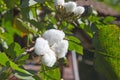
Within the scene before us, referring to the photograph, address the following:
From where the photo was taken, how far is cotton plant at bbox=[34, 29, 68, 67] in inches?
25.6

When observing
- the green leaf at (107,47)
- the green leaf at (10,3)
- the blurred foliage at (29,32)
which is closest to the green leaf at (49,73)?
the blurred foliage at (29,32)

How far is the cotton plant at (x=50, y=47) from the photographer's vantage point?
0.65m

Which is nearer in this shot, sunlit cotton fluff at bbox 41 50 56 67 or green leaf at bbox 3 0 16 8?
sunlit cotton fluff at bbox 41 50 56 67

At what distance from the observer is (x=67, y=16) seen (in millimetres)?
833

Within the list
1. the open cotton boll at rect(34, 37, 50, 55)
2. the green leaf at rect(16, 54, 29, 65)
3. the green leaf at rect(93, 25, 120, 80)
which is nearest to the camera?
the open cotton boll at rect(34, 37, 50, 55)

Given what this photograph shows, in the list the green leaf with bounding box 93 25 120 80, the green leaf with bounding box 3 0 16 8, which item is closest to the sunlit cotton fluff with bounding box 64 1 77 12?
the green leaf with bounding box 93 25 120 80

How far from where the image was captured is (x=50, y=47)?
26.2 inches

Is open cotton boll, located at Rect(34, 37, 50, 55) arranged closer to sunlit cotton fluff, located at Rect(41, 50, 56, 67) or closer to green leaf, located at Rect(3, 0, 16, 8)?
sunlit cotton fluff, located at Rect(41, 50, 56, 67)

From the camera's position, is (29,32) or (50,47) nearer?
(50,47)

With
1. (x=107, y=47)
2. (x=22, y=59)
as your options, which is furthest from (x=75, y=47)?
(x=22, y=59)

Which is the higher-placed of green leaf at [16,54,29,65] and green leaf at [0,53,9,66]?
green leaf at [0,53,9,66]

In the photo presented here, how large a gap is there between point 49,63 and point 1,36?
32 cm

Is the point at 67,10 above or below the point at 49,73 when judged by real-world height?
above

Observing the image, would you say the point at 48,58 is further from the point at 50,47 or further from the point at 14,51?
the point at 14,51
